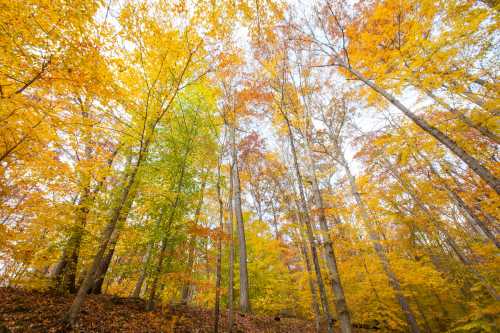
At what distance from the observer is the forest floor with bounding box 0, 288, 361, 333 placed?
3.88 m

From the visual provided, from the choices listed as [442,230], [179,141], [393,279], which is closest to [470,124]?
[442,230]

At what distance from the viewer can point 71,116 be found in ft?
16.8

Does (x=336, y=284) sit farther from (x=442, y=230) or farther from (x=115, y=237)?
(x=442, y=230)

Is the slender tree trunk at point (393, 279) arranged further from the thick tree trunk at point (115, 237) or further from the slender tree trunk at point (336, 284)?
the thick tree trunk at point (115, 237)

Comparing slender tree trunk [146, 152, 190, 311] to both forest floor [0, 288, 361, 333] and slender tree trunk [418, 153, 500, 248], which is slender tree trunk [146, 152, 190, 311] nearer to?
forest floor [0, 288, 361, 333]

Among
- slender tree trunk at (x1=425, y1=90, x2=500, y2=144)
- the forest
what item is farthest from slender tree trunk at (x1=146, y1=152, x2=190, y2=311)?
slender tree trunk at (x1=425, y1=90, x2=500, y2=144)

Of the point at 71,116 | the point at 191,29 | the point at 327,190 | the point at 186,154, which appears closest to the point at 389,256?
the point at 327,190

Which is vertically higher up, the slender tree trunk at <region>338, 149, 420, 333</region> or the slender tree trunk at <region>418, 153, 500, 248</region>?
the slender tree trunk at <region>418, 153, 500, 248</region>

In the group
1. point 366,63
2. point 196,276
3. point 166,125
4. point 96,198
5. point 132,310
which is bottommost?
point 132,310

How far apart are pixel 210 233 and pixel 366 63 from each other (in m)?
7.65

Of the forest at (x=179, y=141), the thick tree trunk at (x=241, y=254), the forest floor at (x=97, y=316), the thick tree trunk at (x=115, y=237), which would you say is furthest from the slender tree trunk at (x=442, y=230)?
the thick tree trunk at (x=115, y=237)

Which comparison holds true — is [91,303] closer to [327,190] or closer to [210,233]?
[210,233]

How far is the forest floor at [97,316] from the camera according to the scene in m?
3.88

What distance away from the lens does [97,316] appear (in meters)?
4.75
